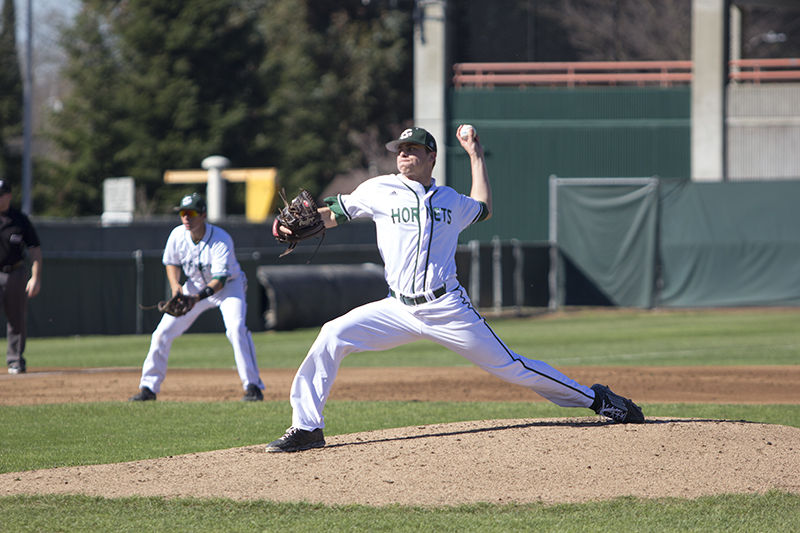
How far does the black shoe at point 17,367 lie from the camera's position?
40.7 feet

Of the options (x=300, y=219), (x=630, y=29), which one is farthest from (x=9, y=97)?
(x=300, y=219)

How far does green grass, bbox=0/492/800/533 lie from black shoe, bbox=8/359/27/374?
6.96m

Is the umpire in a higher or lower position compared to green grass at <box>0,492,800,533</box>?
higher

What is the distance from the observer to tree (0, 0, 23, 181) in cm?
4200

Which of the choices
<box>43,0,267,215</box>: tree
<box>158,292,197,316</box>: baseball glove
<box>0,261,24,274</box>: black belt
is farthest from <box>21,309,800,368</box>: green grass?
<box>43,0,267,215</box>: tree

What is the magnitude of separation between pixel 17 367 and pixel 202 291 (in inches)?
144

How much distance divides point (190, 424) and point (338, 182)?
54.3m

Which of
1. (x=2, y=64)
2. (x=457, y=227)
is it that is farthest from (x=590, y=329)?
(x=2, y=64)

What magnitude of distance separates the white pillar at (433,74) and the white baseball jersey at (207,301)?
18.2m

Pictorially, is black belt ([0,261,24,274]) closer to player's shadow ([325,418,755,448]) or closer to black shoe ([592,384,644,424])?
player's shadow ([325,418,755,448])

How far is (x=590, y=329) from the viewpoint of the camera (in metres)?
20.0

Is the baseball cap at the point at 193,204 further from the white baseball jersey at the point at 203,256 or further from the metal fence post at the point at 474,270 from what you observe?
the metal fence post at the point at 474,270

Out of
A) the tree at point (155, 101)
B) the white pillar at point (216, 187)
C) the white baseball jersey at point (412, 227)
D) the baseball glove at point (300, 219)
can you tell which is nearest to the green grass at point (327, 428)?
the white baseball jersey at point (412, 227)

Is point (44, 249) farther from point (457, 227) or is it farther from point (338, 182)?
point (338, 182)
